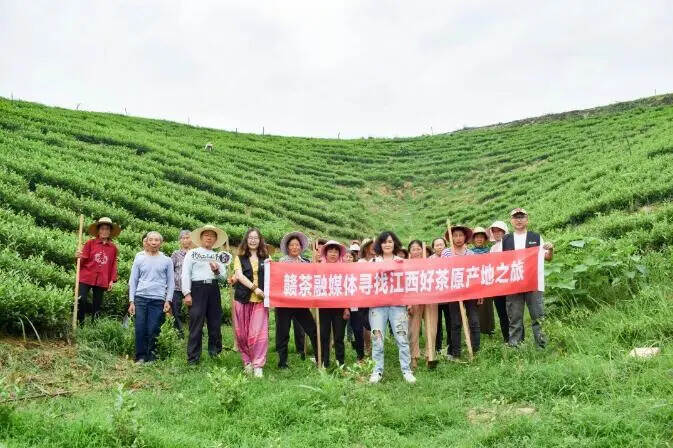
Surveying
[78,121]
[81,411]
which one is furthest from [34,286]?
[78,121]

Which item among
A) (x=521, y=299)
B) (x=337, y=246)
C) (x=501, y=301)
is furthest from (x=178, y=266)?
(x=521, y=299)

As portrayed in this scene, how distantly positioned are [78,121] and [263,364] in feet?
68.4

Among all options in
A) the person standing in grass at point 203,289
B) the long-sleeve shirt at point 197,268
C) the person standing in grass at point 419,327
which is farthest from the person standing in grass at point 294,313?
the person standing in grass at point 419,327

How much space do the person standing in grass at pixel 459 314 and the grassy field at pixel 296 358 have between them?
1.10 feet

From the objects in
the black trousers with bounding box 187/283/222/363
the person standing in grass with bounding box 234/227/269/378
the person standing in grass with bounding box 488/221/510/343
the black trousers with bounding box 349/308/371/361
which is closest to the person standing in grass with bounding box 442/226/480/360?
the person standing in grass with bounding box 488/221/510/343

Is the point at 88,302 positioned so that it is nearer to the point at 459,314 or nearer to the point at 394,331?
the point at 394,331

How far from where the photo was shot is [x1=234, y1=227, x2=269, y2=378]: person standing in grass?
8055 mm

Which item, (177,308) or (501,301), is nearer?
(501,301)

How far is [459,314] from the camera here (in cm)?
881

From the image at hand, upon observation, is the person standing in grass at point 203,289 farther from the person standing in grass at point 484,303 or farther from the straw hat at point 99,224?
the person standing in grass at point 484,303

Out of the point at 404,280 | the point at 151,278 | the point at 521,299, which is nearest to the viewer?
the point at 151,278

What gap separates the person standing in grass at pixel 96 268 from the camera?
9.05 m

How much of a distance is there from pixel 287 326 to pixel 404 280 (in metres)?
1.90

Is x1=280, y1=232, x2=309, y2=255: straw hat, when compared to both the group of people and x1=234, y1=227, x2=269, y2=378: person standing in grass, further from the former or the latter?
x1=234, y1=227, x2=269, y2=378: person standing in grass
